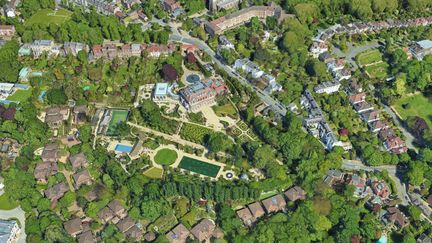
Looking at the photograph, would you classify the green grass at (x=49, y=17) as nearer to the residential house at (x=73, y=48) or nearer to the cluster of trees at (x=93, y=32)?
the cluster of trees at (x=93, y=32)

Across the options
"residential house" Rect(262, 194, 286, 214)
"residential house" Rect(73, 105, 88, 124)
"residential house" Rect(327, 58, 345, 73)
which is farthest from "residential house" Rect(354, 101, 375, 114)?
"residential house" Rect(73, 105, 88, 124)

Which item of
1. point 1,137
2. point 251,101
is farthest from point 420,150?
point 1,137

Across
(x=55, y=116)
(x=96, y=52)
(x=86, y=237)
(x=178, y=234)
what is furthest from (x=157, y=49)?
(x=86, y=237)

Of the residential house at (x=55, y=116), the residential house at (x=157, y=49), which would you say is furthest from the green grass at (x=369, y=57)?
the residential house at (x=55, y=116)

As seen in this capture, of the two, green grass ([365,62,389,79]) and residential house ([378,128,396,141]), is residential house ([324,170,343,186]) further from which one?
green grass ([365,62,389,79])

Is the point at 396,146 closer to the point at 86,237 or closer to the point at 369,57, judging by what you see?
the point at 369,57

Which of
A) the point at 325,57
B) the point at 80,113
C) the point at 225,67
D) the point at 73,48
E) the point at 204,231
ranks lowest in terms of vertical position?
the point at 204,231
